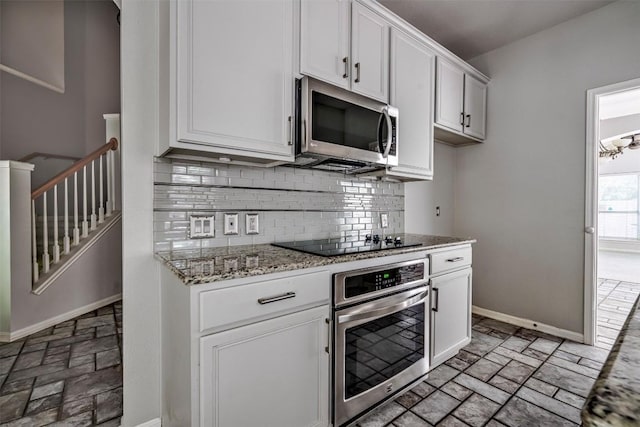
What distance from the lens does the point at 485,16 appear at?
8.00 ft

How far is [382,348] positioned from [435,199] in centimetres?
188

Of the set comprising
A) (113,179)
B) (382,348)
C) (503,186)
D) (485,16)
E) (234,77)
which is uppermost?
(485,16)

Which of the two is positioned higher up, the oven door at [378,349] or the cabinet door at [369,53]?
the cabinet door at [369,53]

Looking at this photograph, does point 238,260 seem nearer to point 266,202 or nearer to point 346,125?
point 266,202

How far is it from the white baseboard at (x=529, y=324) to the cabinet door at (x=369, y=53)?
239 centimetres

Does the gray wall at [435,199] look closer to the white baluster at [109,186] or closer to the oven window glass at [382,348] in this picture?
the oven window glass at [382,348]

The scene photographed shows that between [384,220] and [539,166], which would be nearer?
[384,220]

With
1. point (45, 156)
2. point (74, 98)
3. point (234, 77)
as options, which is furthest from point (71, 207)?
point (234, 77)

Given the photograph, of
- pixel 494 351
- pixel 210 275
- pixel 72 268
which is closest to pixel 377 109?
pixel 210 275

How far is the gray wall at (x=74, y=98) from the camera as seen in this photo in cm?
346

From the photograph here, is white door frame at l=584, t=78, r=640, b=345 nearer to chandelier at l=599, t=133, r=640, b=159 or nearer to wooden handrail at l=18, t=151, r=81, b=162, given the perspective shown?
chandelier at l=599, t=133, r=640, b=159

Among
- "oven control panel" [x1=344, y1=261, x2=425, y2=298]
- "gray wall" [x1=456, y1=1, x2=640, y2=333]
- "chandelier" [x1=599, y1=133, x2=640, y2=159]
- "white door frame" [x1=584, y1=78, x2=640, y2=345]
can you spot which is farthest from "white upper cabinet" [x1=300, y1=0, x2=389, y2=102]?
"chandelier" [x1=599, y1=133, x2=640, y2=159]

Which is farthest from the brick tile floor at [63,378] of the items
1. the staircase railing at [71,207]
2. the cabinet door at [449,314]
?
the cabinet door at [449,314]

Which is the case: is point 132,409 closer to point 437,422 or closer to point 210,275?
point 210,275
